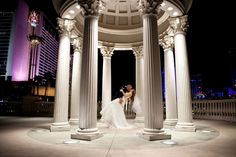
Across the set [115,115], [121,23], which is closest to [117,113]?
[115,115]

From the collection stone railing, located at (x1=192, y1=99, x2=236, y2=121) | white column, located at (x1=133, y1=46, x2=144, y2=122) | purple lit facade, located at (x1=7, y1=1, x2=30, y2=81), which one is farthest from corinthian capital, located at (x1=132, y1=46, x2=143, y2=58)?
purple lit facade, located at (x1=7, y1=1, x2=30, y2=81)

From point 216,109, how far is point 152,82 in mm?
16241

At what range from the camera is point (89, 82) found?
1107 cm

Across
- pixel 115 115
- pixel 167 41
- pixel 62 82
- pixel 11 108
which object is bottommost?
pixel 11 108

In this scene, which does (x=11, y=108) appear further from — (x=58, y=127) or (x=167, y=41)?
(x=167, y=41)

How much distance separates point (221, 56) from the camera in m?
45.8

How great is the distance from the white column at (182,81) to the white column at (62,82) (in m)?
8.56

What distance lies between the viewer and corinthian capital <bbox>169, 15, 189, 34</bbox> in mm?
14930

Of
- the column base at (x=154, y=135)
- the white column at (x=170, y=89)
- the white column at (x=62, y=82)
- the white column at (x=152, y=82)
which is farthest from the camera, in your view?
the white column at (x=170, y=89)

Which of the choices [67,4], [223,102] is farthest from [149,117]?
[223,102]

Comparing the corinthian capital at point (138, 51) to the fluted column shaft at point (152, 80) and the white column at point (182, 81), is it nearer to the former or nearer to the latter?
the white column at point (182, 81)

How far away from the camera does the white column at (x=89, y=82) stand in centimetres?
1074

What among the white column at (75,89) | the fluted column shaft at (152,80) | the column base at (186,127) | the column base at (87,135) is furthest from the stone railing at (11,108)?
the fluted column shaft at (152,80)

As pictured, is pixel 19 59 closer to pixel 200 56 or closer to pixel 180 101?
pixel 200 56
